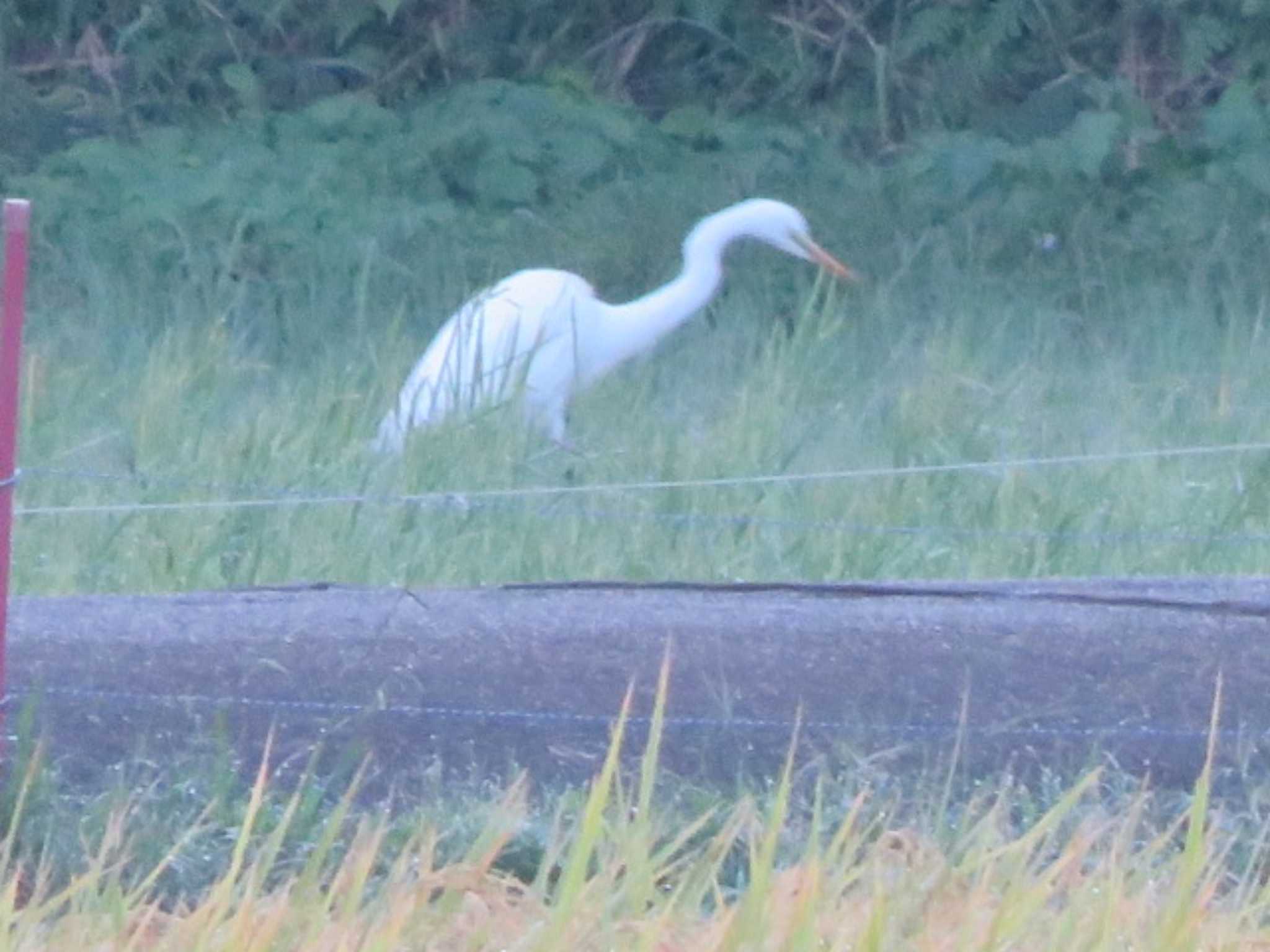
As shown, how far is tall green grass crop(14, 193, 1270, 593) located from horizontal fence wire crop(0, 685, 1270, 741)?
2.06 ft

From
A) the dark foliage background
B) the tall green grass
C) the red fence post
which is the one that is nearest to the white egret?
the tall green grass

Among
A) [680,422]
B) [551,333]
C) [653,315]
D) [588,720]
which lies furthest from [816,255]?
[588,720]

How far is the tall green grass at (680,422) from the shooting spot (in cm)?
442

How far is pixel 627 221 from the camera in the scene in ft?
28.2

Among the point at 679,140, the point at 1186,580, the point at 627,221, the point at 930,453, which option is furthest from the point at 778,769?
the point at 679,140

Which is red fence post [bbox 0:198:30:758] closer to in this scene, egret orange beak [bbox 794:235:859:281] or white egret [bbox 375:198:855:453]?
white egret [bbox 375:198:855:453]

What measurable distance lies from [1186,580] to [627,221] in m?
4.88

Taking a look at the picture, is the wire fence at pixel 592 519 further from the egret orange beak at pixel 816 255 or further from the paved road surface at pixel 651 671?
the egret orange beak at pixel 816 255

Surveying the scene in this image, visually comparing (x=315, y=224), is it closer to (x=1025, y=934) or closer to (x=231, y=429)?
(x=231, y=429)

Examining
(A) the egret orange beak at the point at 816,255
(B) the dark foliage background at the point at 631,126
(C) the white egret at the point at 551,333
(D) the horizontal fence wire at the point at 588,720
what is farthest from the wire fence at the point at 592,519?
(B) the dark foliage background at the point at 631,126

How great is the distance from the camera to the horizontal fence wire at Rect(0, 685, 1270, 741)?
3.23 m

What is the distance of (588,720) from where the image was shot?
326cm

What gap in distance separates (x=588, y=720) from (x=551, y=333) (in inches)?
127

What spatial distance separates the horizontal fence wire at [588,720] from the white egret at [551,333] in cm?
180
